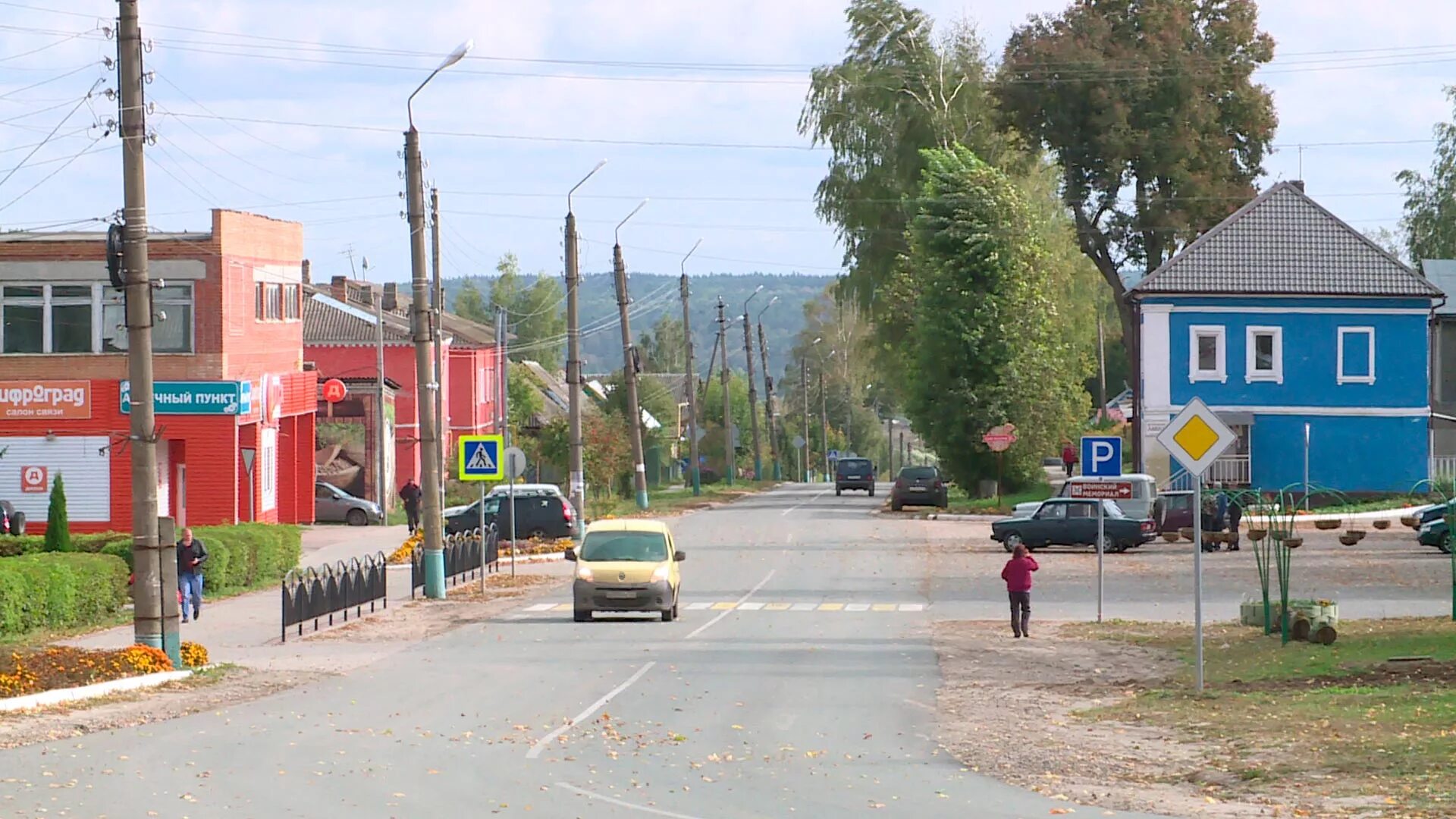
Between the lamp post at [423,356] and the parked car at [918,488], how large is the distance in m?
30.1

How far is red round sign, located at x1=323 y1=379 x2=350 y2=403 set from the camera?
60.7 m

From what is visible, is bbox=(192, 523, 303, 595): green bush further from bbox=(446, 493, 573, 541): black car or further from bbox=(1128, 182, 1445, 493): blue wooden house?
bbox=(1128, 182, 1445, 493): blue wooden house

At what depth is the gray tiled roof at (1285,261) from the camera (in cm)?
5503

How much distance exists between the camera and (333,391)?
6075cm

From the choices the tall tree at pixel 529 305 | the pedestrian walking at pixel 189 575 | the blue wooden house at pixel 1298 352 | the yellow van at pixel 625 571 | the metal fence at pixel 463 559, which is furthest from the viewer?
the tall tree at pixel 529 305

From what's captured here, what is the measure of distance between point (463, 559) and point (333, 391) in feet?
85.2

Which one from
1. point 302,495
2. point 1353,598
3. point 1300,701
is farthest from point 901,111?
point 1300,701

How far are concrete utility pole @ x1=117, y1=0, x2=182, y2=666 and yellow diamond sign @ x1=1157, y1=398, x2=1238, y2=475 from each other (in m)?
11.3

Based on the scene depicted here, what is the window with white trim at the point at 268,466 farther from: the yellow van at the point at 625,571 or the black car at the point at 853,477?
the black car at the point at 853,477

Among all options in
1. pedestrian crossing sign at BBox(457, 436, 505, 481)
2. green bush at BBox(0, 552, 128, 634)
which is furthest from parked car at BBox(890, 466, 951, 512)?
green bush at BBox(0, 552, 128, 634)

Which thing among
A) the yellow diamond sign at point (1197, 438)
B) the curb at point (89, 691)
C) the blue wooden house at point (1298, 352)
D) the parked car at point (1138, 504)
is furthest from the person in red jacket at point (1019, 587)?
the blue wooden house at point (1298, 352)

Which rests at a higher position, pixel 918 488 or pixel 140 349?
pixel 140 349

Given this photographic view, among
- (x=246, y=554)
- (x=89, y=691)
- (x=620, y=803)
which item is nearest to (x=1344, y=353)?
(x=246, y=554)

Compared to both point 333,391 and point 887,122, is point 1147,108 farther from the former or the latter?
point 333,391
